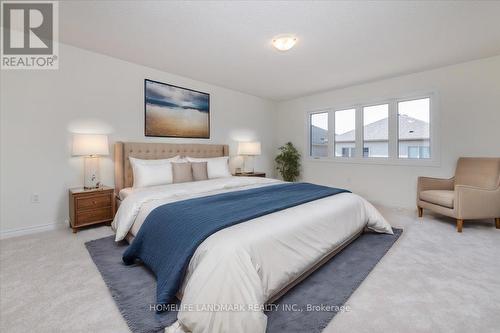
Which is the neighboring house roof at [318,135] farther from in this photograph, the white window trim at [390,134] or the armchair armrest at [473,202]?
the armchair armrest at [473,202]

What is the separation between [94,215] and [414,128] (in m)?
5.50

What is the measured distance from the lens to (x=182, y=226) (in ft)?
5.63

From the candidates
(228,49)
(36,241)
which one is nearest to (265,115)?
(228,49)

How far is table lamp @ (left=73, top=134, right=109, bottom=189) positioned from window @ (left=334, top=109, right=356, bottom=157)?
4.61m

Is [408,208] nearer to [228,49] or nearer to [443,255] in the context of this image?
[443,255]

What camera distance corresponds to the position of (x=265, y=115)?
6.17m

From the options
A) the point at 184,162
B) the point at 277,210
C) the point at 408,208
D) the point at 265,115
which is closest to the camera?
the point at 277,210

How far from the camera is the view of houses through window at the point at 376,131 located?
4250 millimetres

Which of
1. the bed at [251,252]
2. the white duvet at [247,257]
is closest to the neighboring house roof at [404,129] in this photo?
the bed at [251,252]

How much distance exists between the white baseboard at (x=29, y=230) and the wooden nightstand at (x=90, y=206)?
229 mm

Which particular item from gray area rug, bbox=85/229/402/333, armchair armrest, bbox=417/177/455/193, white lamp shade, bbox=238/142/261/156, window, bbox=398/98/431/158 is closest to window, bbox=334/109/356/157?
window, bbox=398/98/431/158

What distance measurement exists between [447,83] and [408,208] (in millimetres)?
2258

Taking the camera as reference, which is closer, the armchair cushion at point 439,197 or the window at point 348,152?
the armchair cushion at point 439,197

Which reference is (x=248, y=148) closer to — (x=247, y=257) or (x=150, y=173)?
(x=150, y=173)
